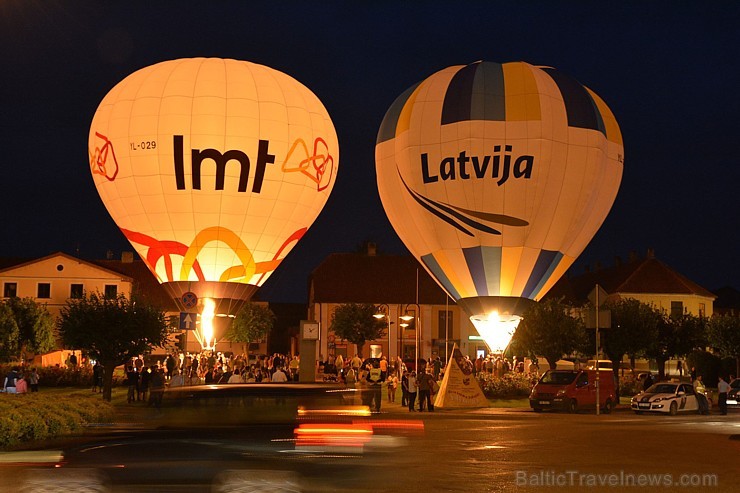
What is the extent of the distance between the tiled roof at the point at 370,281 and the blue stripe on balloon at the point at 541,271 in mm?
47475

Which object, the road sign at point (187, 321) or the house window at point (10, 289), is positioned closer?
the road sign at point (187, 321)

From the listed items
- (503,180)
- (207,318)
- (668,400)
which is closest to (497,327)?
(503,180)

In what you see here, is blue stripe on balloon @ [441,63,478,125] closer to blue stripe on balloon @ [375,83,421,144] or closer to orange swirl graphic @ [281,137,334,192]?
blue stripe on balloon @ [375,83,421,144]

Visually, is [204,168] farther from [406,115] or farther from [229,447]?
[229,447]

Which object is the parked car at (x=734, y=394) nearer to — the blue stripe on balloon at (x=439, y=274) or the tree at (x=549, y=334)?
the tree at (x=549, y=334)

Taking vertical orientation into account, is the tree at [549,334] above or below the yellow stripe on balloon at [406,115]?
below

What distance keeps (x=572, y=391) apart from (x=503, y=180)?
9371 millimetres

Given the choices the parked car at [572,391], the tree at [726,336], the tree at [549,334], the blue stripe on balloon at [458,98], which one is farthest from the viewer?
the tree at [726,336]

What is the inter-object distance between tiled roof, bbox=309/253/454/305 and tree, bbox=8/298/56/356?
25.4 m

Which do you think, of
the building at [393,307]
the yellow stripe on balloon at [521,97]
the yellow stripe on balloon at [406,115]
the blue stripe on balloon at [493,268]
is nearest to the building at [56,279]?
the building at [393,307]

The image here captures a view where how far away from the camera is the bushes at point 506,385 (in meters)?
39.5

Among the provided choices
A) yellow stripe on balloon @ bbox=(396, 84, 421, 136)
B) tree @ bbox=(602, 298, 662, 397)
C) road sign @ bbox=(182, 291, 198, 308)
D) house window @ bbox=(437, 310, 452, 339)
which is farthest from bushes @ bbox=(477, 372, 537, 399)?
house window @ bbox=(437, 310, 452, 339)

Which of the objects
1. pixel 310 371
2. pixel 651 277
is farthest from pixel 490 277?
pixel 651 277

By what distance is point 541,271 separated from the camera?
133ft
